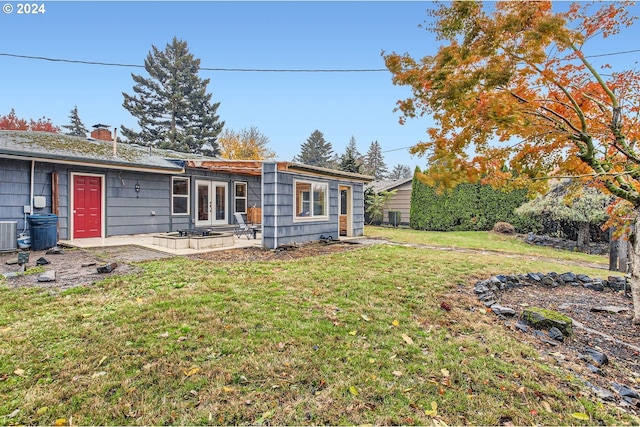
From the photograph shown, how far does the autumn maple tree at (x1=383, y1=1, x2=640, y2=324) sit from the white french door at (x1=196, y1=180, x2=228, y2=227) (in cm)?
955

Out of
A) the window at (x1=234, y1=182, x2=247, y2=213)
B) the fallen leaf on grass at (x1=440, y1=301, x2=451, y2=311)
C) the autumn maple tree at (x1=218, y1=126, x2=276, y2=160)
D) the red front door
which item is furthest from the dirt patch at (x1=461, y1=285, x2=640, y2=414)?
the autumn maple tree at (x1=218, y1=126, x2=276, y2=160)

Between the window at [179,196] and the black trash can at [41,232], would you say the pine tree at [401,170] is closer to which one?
the window at [179,196]

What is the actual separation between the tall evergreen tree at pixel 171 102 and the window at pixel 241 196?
18.6 metres

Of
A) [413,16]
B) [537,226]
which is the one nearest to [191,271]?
[413,16]

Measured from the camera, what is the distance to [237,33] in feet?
38.5

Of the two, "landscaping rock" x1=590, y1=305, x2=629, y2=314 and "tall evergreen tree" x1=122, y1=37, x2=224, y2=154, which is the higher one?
"tall evergreen tree" x1=122, y1=37, x2=224, y2=154

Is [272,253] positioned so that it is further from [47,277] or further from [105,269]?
[47,277]

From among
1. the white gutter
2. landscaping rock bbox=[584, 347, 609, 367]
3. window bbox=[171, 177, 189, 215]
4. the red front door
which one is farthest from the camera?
window bbox=[171, 177, 189, 215]

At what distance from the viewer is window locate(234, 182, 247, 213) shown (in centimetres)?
1346

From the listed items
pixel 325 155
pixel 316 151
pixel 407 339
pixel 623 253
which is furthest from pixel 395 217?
pixel 325 155

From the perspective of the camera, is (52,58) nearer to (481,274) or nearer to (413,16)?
(413,16)

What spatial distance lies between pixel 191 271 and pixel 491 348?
182 inches

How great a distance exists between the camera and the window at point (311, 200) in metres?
9.88

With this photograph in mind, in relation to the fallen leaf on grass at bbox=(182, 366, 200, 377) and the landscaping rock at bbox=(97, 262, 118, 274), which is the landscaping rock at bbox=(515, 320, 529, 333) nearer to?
the fallen leaf on grass at bbox=(182, 366, 200, 377)
